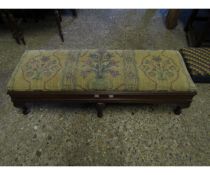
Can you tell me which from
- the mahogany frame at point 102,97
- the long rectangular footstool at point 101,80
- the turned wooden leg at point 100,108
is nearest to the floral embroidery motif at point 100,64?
the long rectangular footstool at point 101,80

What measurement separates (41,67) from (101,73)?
420mm

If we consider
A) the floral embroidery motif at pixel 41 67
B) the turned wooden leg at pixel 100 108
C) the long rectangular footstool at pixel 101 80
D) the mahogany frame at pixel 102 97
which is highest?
the floral embroidery motif at pixel 41 67

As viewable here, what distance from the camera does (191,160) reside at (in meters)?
1.19

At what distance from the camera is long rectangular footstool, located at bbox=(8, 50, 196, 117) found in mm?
1143

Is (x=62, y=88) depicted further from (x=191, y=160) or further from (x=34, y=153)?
(x=191, y=160)

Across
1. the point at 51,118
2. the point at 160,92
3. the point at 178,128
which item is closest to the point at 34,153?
the point at 51,118

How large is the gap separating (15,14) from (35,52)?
3.60 feet

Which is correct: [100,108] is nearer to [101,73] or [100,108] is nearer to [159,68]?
[101,73]

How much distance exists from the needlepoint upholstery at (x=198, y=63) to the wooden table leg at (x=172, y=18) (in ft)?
2.29

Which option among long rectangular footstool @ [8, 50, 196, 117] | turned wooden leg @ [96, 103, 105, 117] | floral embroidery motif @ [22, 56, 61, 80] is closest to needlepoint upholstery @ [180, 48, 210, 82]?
long rectangular footstool @ [8, 50, 196, 117]

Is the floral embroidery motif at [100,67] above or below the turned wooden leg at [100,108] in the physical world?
above

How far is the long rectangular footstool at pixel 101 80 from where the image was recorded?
1143 mm

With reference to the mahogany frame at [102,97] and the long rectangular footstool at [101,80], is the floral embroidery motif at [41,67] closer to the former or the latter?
the long rectangular footstool at [101,80]

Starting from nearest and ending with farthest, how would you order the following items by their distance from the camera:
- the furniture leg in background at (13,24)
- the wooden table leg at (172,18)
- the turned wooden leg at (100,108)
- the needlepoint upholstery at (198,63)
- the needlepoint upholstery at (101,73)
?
the needlepoint upholstery at (101,73) < the turned wooden leg at (100,108) < the needlepoint upholstery at (198,63) < the furniture leg in background at (13,24) < the wooden table leg at (172,18)
